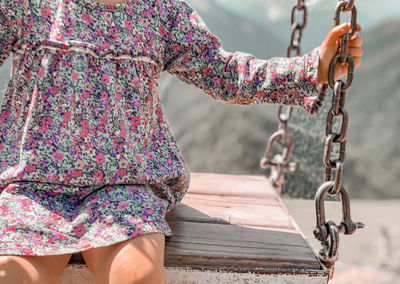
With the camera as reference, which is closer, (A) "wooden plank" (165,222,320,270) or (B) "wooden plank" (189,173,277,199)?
(A) "wooden plank" (165,222,320,270)

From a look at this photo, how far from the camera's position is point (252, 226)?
3.62ft

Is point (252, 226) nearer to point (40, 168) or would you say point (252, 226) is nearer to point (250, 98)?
point (250, 98)

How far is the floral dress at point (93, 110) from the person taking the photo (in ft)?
2.72

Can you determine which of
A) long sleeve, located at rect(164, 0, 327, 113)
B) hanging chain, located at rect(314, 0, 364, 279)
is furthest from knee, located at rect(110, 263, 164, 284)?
long sleeve, located at rect(164, 0, 327, 113)

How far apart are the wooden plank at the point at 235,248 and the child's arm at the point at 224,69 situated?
0.30 metres

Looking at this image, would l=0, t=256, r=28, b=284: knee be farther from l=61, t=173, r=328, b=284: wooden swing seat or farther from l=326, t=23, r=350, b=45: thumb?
l=326, t=23, r=350, b=45: thumb

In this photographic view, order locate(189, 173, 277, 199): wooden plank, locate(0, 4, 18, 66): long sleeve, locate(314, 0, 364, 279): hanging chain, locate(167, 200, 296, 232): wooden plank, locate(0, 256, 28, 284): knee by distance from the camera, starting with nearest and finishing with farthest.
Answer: locate(0, 256, 28, 284): knee
locate(314, 0, 364, 279): hanging chain
locate(0, 4, 18, 66): long sleeve
locate(167, 200, 296, 232): wooden plank
locate(189, 173, 277, 199): wooden plank

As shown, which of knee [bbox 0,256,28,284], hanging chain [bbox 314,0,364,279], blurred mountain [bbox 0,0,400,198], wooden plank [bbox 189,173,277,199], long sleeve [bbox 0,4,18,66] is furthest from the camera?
blurred mountain [bbox 0,0,400,198]

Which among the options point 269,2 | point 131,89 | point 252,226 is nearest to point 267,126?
point 269,2

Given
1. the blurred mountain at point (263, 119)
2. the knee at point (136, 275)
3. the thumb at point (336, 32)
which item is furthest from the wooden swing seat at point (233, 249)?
the blurred mountain at point (263, 119)

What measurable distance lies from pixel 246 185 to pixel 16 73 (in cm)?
89

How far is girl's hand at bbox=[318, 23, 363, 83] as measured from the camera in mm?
880

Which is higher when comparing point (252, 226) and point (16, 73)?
point (16, 73)

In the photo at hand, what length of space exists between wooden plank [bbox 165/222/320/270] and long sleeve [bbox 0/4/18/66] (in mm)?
541
